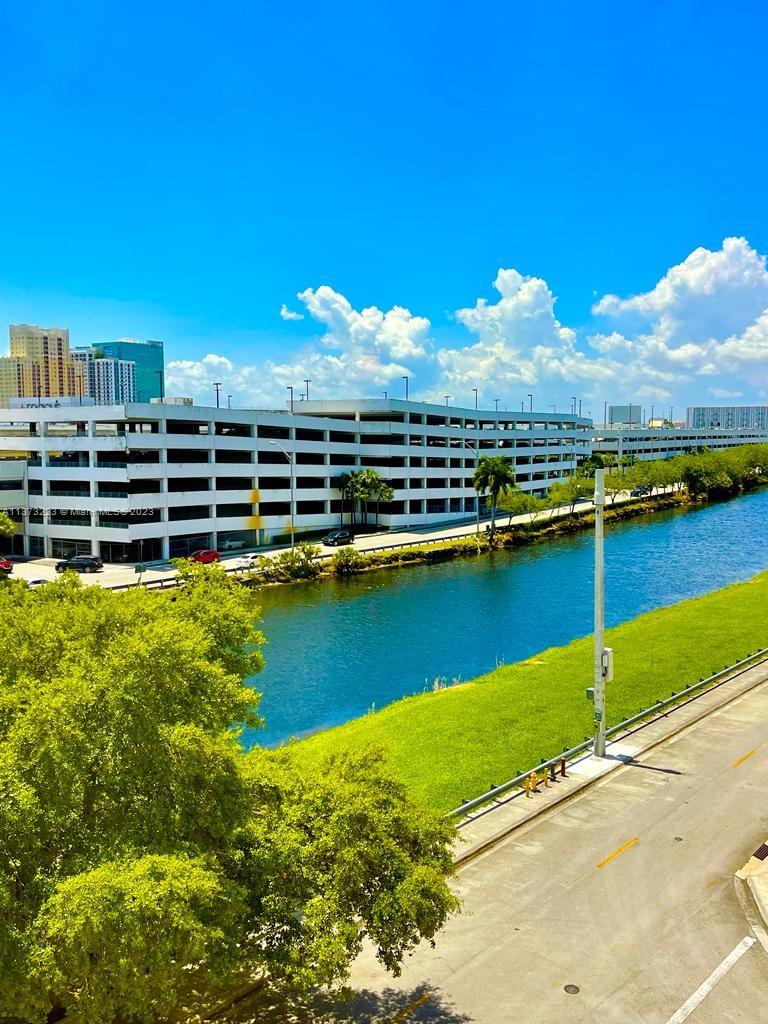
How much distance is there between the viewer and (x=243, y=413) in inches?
3241

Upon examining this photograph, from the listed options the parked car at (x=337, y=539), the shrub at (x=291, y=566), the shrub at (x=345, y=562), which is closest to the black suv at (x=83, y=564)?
the shrub at (x=291, y=566)

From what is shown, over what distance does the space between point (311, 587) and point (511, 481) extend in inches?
1459

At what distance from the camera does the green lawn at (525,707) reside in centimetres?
2838

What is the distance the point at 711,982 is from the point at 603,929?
2.48m

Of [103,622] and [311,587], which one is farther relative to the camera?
[311,587]

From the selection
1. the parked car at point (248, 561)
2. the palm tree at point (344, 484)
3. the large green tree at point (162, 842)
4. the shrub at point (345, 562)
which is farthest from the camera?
the palm tree at point (344, 484)

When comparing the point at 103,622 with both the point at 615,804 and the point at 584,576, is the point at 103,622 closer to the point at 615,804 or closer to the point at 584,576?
the point at 615,804

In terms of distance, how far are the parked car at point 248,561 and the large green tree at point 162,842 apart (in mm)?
56343

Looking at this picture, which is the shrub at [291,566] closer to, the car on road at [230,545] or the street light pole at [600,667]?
the car on road at [230,545]

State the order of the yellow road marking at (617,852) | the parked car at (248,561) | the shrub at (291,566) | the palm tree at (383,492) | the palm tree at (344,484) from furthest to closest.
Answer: the palm tree at (383,492) < the palm tree at (344,484) < the parked car at (248,561) < the shrub at (291,566) < the yellow road marking at (617,852)

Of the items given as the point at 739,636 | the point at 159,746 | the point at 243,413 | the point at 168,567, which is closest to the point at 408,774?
the point at 159,746

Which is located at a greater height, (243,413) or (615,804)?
(243,413)

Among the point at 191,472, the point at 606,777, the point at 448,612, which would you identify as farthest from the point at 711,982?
the point at 191,472

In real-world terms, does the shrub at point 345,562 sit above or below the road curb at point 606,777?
above
